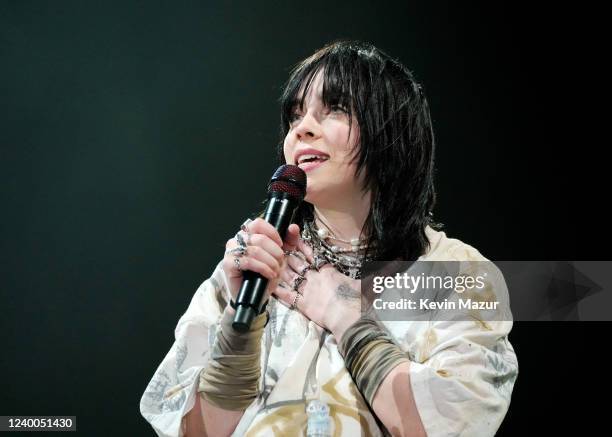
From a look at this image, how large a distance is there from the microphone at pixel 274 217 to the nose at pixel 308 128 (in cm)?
15

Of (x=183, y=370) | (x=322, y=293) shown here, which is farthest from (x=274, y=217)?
(x=183, y=370)

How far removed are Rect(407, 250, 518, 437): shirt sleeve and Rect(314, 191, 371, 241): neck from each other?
0.25 metres

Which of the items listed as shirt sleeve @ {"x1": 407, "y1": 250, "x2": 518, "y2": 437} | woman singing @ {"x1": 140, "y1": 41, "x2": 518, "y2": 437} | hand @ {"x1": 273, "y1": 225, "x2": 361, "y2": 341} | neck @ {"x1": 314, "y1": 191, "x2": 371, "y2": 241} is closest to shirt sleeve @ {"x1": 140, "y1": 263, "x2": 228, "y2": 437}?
woman singing @ {"x1": 140, "y1": 41, "x2": 518, "y2": 437}

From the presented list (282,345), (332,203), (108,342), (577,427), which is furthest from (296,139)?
(577,427)

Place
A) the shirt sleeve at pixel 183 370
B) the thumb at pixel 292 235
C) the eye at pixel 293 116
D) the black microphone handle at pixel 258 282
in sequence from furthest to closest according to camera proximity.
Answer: the eye at pixel 293 116 → the shirt sleeve at pixel 183 370 → the thumb at pixel 292 235 → the black microphone handle at pixel 258 282

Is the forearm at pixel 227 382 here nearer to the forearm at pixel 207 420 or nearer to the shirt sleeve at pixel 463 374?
the forearm at pixel 207 420

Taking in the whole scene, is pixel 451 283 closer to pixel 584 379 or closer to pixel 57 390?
pixel 584 379

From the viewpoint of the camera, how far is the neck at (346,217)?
1249 millimetres

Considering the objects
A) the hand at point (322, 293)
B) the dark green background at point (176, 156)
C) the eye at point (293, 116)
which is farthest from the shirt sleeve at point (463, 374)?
the dark green background at point (176, 156)

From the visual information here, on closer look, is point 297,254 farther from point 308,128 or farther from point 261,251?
point 261,251

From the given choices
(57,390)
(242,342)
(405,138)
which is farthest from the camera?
(57,390)

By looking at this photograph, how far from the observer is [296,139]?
121cm

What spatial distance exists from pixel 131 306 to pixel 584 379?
1262mm

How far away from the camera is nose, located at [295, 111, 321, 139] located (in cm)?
119
